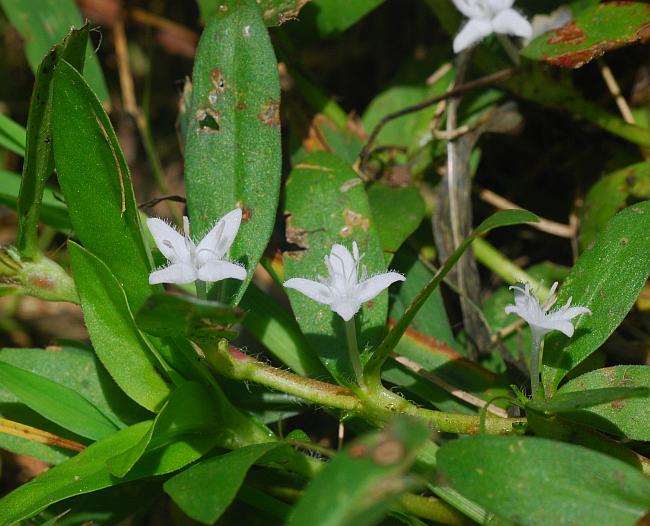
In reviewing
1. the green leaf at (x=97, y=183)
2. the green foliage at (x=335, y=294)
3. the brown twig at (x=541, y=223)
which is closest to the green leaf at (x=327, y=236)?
the green foliage at (x=335, y=294)

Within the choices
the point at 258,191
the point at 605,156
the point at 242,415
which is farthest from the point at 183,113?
the point at 605,156

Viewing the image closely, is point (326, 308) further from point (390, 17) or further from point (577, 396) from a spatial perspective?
point (390, 17)

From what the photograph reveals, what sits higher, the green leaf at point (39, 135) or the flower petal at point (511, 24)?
the flower petal at point (511, 24)

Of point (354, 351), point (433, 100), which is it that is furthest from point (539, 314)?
point (433, 100)

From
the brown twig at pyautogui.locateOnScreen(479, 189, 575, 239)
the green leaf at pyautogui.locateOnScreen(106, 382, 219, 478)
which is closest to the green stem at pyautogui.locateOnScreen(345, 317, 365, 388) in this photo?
the green leaf at pyautogui.locateOnScreen(106, 382, 219, 478)

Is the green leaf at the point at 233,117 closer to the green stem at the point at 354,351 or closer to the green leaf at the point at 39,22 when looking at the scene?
the green stem at the point at 354,351

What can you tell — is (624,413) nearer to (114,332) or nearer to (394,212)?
(394,212)
